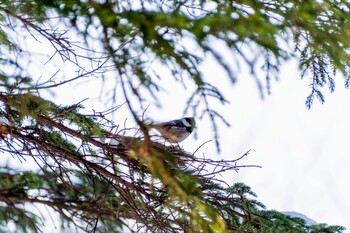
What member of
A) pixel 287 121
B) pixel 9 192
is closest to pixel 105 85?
pixel 9 192

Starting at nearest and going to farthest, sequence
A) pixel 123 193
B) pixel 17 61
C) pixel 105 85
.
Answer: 1. pixel 105 85
2. pixel 17 61
3. pixel 123 193

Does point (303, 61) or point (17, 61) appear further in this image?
point (17, 61)

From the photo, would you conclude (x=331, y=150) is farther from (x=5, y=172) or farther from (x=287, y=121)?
(x=5, y=172)

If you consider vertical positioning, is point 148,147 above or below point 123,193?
below

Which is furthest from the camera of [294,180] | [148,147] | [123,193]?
[294,180]

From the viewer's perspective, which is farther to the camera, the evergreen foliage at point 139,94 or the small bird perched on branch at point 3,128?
the small bird perched on branch at point 3,128

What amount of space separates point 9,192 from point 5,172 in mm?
737

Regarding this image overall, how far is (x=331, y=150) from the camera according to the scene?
938cm

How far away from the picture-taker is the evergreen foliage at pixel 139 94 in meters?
2.21

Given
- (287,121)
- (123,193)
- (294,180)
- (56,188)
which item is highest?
(287,121)

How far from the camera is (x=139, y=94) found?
2.32 m

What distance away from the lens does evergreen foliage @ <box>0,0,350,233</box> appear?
2205 mm

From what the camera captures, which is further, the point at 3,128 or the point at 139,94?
the point at 3,128

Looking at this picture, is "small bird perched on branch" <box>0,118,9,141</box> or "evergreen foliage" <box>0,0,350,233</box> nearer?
"evergreen foliage" <box>0,0,350,233</box>
